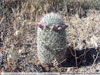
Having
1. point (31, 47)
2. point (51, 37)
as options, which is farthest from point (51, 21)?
point (31, 47)

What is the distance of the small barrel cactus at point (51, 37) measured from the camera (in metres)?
2.37

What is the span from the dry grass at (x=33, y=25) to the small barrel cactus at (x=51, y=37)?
215mm

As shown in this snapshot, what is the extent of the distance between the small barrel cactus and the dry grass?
A: 0.71 ft

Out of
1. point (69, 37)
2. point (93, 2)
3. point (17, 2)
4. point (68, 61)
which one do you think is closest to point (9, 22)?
point (17, 2)

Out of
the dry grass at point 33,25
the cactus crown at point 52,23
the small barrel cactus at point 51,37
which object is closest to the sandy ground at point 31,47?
the dry grass at point 33,25

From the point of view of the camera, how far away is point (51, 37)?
239 cm

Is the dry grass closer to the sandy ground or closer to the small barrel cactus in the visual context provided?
the sandy ground

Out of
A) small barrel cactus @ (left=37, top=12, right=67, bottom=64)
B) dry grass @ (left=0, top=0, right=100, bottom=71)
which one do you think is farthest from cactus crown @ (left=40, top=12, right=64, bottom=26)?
dry grass @ (left=0, top=0, right=100, bottom=71)

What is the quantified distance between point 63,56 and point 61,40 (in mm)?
322

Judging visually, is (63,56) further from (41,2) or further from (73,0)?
(73,0)

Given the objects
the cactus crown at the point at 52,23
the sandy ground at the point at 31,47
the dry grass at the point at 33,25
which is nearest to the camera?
the cactus crown at the point at 52,23

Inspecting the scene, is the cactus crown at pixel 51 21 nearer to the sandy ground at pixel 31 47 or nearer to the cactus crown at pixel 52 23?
the cactus crown at pixel 52 23

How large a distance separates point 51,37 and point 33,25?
4.56 ft

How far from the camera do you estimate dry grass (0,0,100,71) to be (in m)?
2.95
